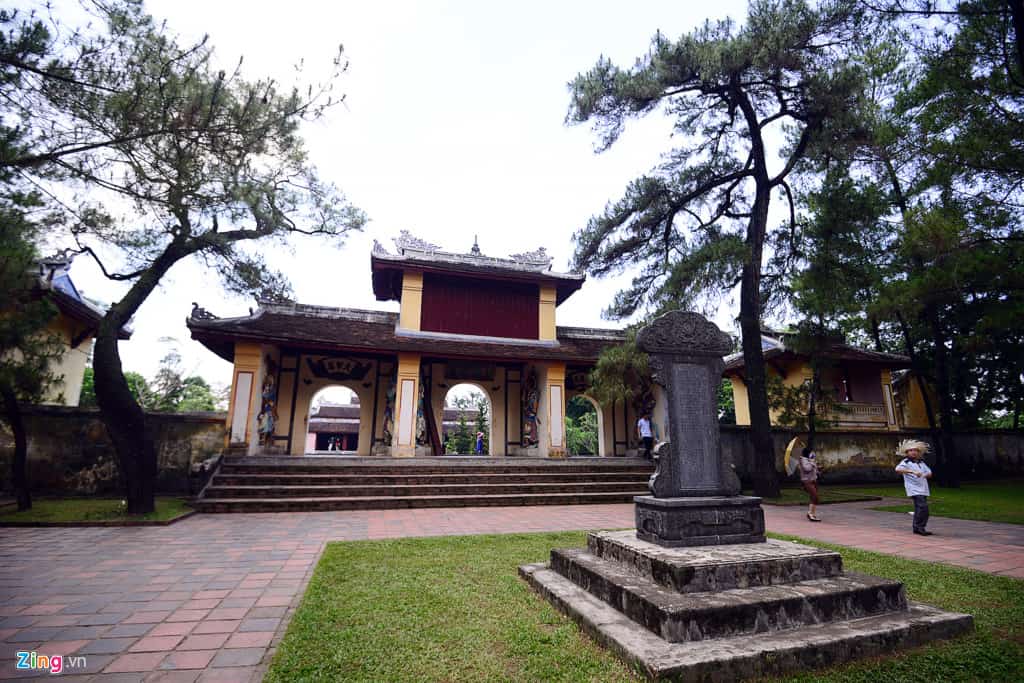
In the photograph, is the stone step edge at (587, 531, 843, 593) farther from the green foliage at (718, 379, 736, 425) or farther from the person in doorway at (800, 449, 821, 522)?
the green foliage at (718, 379, 736, 425)

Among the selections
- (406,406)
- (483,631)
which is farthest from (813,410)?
(483,631)

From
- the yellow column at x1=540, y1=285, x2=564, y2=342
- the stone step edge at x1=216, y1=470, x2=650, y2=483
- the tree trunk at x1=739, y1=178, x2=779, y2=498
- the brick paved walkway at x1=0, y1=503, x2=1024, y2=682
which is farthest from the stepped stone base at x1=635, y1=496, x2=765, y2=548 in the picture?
the yellow column at x1=540, y1=285, x2=564, y2=342

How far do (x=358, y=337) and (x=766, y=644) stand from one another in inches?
504

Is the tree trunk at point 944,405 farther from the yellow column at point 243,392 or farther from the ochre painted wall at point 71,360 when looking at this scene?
the ochre painted wall at point 71,360

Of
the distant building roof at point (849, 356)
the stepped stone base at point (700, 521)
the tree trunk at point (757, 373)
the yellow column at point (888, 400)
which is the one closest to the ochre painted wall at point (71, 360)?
the stepped stone base at point (700, 521)

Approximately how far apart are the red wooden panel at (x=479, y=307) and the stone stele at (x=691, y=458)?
11.7 m

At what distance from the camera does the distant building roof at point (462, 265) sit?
15.5 metres

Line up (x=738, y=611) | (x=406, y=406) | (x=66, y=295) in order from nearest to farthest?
(x=738, y=611) < (x=66, y=295) < (x=406, y=406)

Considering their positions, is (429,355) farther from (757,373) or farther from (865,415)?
(865,415)

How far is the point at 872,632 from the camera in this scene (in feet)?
9.29

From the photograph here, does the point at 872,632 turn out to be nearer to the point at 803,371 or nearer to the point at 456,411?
the point at 803,371

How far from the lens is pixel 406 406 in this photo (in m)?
13.4

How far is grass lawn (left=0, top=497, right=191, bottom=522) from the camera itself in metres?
7.15

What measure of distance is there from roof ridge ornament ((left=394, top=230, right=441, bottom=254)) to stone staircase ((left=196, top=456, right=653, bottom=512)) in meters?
7.55
